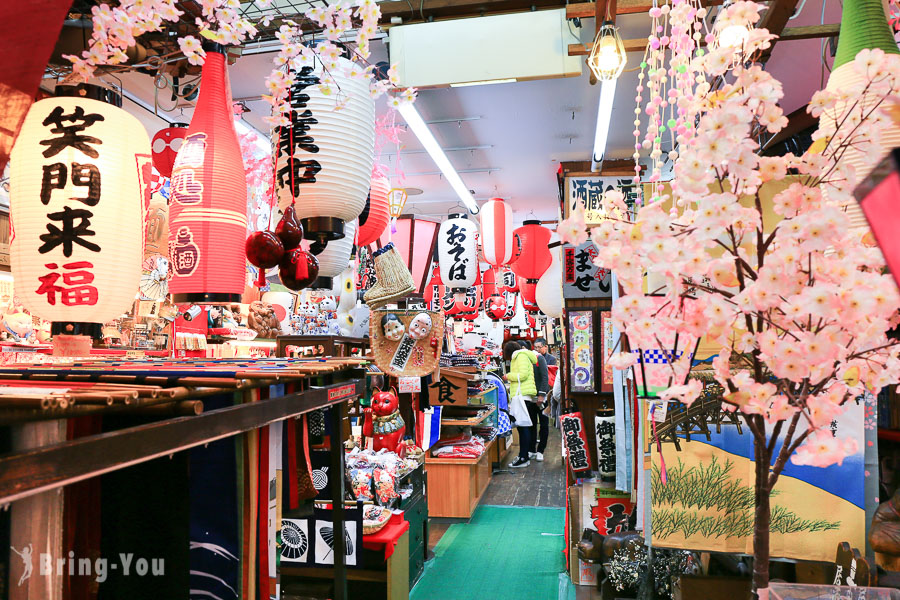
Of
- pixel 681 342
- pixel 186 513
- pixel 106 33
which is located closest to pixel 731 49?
pixel 681 342

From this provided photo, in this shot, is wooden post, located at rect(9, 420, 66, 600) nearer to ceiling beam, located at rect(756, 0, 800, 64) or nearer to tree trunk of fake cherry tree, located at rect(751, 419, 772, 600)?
tree trunk of fake cherry tree, located at rect(751, 419, 772, 600)

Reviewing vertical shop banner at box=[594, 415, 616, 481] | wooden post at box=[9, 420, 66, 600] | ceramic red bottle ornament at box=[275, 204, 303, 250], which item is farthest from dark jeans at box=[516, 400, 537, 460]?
wooden post at box=[9, 420, 66, 600]

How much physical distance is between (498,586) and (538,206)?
8.41m

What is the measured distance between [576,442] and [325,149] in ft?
11.0

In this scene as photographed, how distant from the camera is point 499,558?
216 inches

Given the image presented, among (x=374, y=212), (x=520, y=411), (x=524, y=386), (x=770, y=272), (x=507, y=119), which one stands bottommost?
(x=520, y=411)

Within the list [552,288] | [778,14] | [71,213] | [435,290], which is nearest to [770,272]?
[71,213]

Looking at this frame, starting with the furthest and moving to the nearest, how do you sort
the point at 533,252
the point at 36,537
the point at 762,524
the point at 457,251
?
the point at 533,252 → the point at 457,251 → the point at 762,524 → the point at 36,537

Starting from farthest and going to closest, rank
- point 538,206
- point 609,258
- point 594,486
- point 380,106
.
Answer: point 538,206
point 380,106
point 594,486
point 609,258

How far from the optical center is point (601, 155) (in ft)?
25.3

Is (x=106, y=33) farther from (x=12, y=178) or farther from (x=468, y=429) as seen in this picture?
(x=468, y=429)

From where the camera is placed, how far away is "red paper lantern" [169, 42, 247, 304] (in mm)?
2441

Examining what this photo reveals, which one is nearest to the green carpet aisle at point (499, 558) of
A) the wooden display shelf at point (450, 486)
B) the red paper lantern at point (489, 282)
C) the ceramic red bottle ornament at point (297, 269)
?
the wooden display shelf at point (450, 486)

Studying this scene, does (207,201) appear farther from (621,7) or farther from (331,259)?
(621,7)
